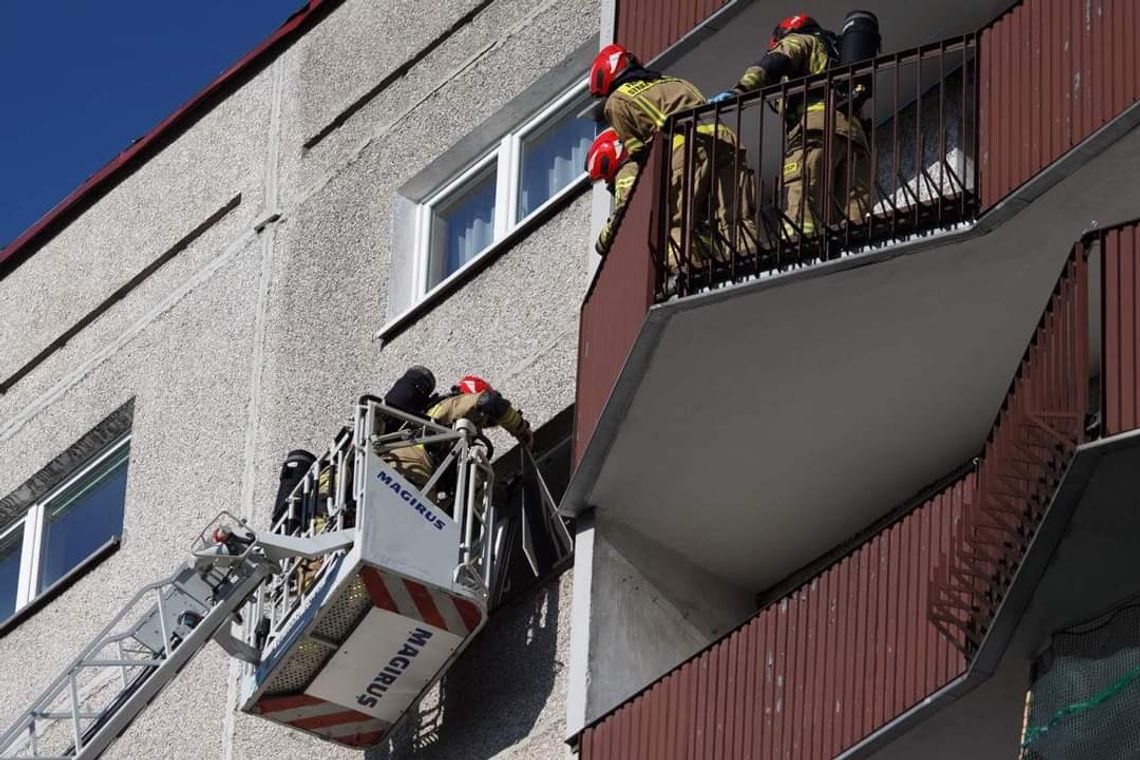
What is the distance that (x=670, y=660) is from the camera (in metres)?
13.4

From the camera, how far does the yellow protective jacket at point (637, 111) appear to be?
13.5 metres

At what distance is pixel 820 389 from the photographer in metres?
12.6

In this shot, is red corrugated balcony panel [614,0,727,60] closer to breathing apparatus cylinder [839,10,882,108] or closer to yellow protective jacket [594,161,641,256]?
yellow protective jacket [594,161,641,256]

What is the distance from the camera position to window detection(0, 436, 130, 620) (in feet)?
62.4

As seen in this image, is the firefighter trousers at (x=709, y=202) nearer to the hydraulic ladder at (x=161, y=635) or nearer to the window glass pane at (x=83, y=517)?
the hydraulic ladder at (x=161, y=635)

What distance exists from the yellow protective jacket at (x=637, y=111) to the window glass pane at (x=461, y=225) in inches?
119

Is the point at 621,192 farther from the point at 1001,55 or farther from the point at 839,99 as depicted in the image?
the point at 1001,55

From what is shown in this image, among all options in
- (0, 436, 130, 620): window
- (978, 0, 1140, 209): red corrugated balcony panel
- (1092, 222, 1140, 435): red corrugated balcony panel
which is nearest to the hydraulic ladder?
(0, 436, 130, 620): window

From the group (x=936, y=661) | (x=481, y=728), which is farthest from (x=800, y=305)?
(x=481, y=728)

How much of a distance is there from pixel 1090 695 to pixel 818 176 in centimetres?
314

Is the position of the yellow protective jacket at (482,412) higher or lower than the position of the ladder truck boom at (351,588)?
higher

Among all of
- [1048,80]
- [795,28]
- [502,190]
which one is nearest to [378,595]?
[795,28]

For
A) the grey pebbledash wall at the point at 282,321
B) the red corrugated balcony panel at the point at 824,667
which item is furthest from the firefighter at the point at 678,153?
the red corrugated balcony panel at the point at 824,667

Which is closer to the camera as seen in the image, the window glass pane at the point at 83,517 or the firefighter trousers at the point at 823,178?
the firefighter trousers at the point at 823,178
